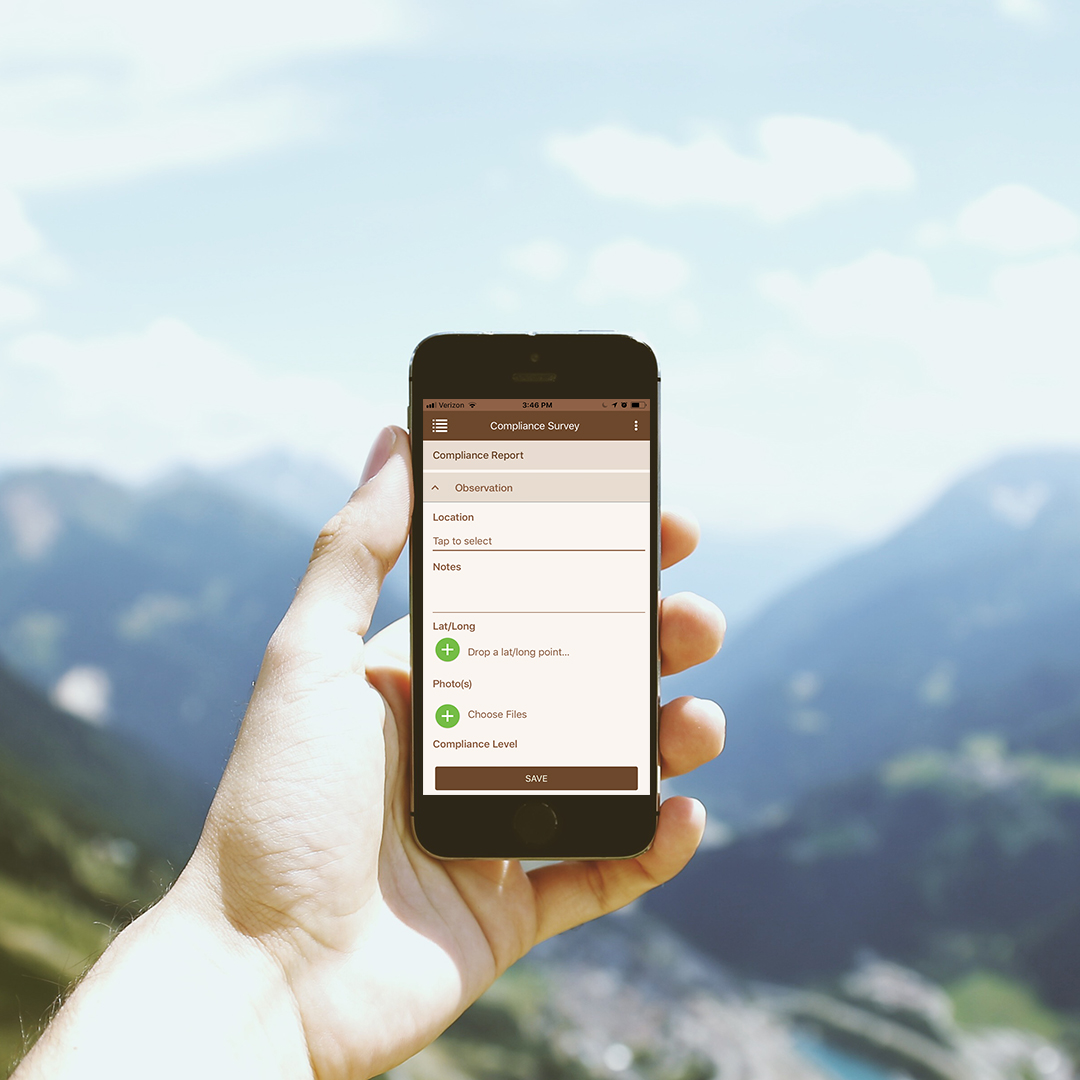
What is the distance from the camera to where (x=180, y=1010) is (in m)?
3.29

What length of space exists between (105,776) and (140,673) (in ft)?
170

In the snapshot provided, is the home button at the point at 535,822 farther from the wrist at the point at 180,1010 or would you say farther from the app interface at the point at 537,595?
the wrist at the point at 180,1010

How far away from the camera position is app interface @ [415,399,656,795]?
416cm

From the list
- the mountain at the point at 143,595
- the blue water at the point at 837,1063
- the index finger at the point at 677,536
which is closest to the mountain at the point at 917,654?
the blue water at the point at 837,1063

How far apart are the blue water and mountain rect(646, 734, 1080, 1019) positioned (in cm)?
668

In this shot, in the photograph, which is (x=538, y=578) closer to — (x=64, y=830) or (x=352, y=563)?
(x=352, y=563)

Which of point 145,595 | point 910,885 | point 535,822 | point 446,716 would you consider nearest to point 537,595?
point 446,716

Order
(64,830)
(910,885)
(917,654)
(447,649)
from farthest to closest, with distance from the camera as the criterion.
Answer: (917,654)
(910,885)
(64,830)
(447,649)

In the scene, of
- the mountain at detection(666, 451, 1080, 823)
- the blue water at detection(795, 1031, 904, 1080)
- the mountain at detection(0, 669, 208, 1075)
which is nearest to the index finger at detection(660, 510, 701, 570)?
the mountain at detection(0, 669, 208, 1075)

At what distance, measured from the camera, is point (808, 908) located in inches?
2746

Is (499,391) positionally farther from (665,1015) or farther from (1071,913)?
(1071,913)

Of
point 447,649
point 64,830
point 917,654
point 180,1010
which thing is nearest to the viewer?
point 180,1010

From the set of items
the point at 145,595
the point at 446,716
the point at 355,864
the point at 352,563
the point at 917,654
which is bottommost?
the point at 145,595

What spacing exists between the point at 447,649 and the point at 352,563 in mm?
605
